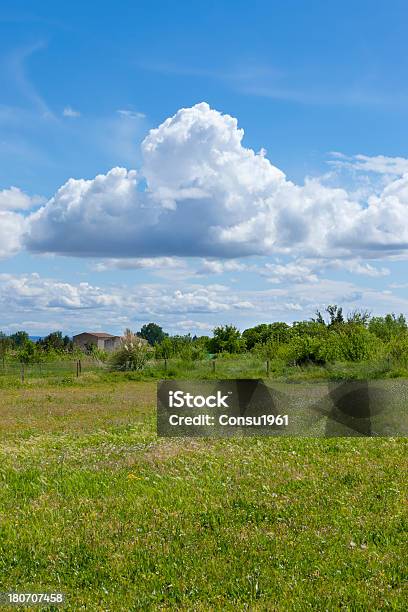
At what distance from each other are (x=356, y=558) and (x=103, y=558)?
9.78 feet

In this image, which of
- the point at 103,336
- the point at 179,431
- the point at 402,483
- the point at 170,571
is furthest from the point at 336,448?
the point at 103,336

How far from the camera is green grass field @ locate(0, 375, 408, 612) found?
6770mm

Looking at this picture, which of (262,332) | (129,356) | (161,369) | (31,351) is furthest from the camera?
(262,332)

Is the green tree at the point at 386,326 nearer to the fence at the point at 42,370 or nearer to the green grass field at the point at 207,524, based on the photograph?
the fence at the point at 42,370

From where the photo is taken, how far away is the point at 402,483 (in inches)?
420

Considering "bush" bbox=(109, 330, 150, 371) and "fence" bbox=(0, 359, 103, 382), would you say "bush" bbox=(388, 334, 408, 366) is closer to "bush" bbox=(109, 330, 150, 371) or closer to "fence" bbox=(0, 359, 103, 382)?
"bush" bbox=(109, 330, 150, 371)

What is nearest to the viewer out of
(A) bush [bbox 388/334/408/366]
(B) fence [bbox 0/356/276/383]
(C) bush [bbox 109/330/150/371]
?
(A) bush [bbox 388/334/408/366]

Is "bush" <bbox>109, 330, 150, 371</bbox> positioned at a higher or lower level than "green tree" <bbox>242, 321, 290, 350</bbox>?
lower

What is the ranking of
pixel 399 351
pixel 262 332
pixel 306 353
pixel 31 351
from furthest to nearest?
1. pixel 262 332
2. pixel 31 351
3. pixel 306 353
4. pixel 399 351

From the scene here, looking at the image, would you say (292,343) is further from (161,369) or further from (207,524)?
(207,524)

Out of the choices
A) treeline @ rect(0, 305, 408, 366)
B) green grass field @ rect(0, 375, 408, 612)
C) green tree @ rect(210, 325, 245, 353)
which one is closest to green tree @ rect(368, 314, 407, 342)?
treeline @ rect(0, 305, 408, 366)

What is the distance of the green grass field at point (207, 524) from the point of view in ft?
22.2

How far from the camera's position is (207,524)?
8.64m

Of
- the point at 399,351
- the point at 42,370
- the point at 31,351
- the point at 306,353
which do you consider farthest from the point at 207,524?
the point at 31,351
